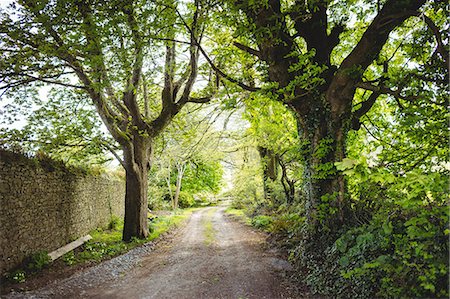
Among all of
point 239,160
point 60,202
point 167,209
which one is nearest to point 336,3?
point 60,202

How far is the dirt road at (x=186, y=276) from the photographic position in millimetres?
5613

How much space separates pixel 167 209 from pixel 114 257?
62.4ft

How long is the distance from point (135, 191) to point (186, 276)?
18.9 feet

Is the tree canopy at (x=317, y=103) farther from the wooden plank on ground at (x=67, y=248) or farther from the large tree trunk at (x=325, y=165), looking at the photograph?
the wooden plank on ground at (x=67, y=248)

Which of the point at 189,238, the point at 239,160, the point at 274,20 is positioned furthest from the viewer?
the point at 239,160

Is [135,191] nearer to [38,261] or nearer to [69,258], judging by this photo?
[69,258]

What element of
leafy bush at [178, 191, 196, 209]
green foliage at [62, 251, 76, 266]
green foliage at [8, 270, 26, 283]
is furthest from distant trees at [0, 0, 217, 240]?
A: leafy bush at [178, 191, 196, 209]

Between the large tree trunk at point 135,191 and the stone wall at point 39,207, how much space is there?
1948mm

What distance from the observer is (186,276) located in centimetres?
660

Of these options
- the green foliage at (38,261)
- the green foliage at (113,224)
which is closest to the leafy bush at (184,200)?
the green foliage at (113,224)

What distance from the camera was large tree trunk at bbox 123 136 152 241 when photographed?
A: 11.3 meters

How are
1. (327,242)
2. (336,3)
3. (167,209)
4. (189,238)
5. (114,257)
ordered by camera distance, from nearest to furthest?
(327,242) → (336,3) → (114,257) → (189,238) → (167,209)

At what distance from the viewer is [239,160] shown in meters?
21.0

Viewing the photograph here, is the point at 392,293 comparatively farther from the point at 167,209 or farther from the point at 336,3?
the point at 167,209
